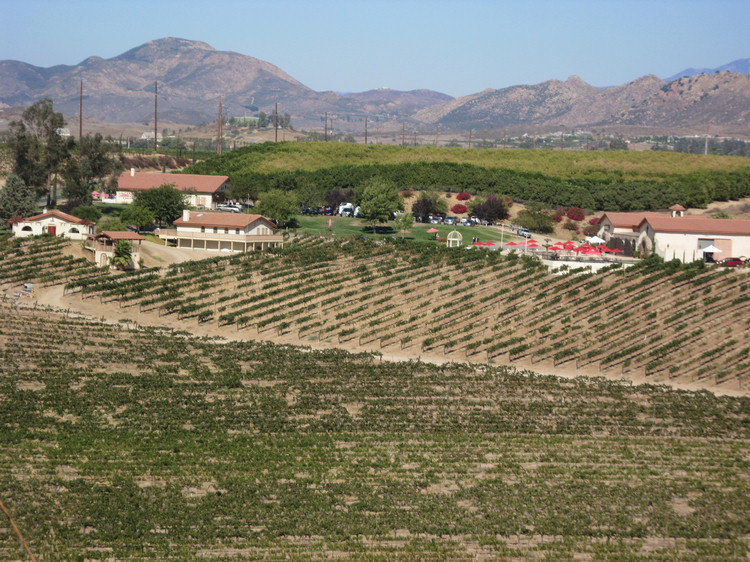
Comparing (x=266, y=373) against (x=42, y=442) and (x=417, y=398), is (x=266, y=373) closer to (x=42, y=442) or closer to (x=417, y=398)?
(x=417, y=398)

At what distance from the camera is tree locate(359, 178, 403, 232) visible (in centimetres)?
8506

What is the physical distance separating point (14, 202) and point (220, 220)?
18811mm

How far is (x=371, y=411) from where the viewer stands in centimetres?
4084

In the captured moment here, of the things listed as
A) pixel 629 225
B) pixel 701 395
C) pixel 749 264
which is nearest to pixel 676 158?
pixel 629 225

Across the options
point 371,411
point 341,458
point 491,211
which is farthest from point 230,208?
point 341,458

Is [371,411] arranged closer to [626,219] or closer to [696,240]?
[696,240]

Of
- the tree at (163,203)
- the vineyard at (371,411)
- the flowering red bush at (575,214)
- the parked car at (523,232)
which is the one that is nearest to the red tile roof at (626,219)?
the parked car at (523,232)

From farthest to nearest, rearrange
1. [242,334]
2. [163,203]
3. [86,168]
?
[86,168] → [163,203] → [242,334]

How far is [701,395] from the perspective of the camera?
153ft

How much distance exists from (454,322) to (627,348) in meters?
10.9

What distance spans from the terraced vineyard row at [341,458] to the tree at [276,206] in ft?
109

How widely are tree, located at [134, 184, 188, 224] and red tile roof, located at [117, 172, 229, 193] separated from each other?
1070 cm

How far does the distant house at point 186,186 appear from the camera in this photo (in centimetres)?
9406

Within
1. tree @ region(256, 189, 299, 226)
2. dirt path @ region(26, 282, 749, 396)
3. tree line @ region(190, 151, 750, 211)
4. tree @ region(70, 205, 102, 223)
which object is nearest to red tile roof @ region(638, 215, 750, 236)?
dirt path @ region(26, 282, 749, 396)
